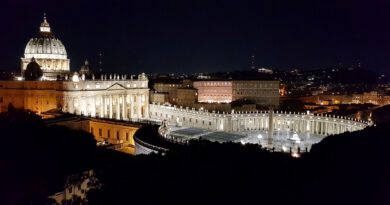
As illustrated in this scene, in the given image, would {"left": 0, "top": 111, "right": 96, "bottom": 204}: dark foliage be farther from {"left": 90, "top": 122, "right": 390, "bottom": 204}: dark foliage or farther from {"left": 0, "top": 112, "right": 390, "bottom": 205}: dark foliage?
{"left": 90, "top": 122, "right": 390, "bottom": 204}: dark foliage

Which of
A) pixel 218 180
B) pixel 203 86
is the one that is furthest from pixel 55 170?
pixel 203 86

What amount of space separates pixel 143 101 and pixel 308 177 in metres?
60.6

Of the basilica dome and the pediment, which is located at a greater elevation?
the basilica dome

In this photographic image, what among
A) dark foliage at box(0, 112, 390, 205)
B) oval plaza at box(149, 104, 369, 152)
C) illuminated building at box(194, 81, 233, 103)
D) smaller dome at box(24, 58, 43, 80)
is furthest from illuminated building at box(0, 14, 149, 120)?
dark foliage at box(0, 112, 390, 205)

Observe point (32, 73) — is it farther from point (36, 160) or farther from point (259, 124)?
point (36, 160)

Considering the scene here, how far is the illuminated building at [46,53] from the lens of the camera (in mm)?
92625

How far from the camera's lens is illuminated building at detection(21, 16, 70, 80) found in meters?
92.6

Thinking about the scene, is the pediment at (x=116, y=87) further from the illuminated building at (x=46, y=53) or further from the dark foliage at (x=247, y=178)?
the dark foliage at (x=247, y=178)

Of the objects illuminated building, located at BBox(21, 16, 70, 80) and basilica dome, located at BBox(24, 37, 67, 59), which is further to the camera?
basilica dome, located at BBox(24, 37, 67, 59)

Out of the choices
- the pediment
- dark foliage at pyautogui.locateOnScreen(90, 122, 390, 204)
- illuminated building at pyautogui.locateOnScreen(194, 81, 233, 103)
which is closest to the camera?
dark foliage at pyautogui.locateOnScreen(90, 122, 390, 204)

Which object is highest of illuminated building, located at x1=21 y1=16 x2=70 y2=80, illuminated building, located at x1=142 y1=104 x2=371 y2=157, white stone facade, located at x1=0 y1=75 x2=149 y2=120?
illuminated building, located at x1=21 y1=16 x2=70 y2=80

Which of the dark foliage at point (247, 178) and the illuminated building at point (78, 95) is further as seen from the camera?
the illuminated building at point (78, 95)

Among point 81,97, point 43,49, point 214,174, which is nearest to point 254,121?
point 81,97

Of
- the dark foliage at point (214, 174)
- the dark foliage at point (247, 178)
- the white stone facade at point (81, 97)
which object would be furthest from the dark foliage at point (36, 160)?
the white stone facade at point (81, 97)
